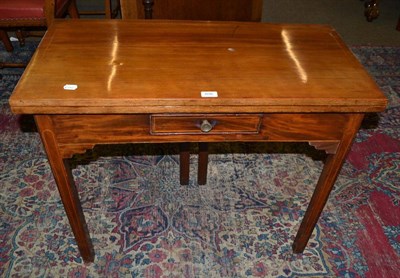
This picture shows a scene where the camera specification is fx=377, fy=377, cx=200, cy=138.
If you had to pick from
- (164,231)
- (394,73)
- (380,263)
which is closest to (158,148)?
(164,231)

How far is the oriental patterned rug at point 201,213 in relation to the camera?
1.86m

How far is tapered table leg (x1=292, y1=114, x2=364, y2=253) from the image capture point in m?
1.37

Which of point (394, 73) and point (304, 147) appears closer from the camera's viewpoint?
point (304, 147)

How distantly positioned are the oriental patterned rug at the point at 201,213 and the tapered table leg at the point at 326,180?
0.52 ft

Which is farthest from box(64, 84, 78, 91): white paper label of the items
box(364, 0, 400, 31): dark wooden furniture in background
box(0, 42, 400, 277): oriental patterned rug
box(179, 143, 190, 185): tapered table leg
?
box(364, 0, 400, 31): dark wooden furniture in background

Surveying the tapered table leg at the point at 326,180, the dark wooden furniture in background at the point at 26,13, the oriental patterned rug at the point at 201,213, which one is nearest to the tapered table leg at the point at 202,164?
the oriental patterned rug at the point at 201,213

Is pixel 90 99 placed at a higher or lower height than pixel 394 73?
higher

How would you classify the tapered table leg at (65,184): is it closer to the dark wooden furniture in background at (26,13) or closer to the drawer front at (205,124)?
the drawer front at (205,124)

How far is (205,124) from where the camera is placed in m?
1.28

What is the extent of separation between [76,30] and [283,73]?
34.0 inches

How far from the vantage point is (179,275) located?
1803mm

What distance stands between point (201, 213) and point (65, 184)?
869mm

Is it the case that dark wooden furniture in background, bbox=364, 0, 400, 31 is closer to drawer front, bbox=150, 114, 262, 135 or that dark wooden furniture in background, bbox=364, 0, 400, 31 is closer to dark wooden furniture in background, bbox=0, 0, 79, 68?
dark wooden furniture in background, bbox=0, 0, 79, 68

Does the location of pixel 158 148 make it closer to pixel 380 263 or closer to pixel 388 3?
pixel 380 263
